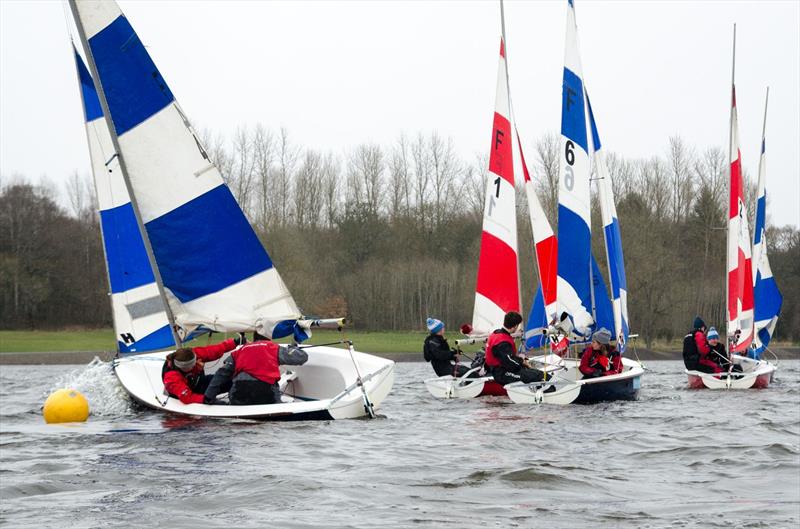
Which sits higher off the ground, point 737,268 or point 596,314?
point 737,268

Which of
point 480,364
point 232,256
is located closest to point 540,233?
point 480,364

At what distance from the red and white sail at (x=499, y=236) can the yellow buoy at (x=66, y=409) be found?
26.8ft

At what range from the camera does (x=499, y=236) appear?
19500mm

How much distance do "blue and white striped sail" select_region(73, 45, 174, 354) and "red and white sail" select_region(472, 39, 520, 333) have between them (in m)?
6.29

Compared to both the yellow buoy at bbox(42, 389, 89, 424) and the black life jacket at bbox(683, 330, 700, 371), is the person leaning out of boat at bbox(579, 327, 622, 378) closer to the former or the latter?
the black life jacket at bbox(683, 330, 700, 371)

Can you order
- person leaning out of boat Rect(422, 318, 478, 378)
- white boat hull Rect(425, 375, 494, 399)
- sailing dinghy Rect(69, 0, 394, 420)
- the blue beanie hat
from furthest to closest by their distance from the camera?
person leaning out of boat Rect(422, 318, 478, 378), the blue beanie hat, white boat hull Rect(425, 375, 494, 399), sailing dinghy Rect(69, 0, 394, 420)

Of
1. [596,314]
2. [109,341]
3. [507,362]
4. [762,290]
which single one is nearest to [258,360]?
[507,362]

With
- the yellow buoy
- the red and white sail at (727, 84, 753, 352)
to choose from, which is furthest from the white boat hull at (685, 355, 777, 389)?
the yellow buoy

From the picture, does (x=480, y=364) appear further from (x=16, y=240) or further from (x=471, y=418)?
(x=16, y=240)

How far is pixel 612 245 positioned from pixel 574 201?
6.11ft

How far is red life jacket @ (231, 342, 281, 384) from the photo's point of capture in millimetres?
11836

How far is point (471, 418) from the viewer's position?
13.7 m

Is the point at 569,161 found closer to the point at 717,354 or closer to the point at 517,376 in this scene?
the point at 517,376

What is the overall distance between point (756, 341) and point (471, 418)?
13671 millimetres
